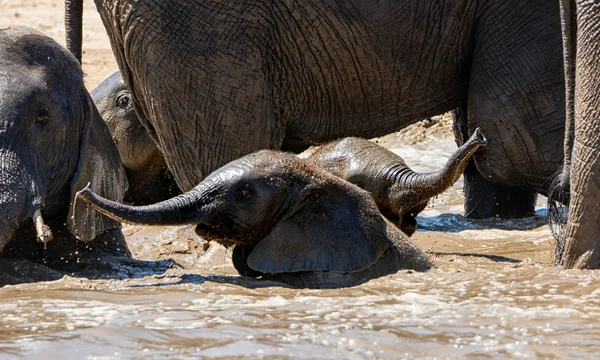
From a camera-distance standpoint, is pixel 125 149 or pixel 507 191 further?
pixel 125 149

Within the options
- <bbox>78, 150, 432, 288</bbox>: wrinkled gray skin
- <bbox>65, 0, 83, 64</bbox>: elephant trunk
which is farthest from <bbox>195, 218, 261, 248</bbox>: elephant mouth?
<bbox>65, 0, 83, 64</bbox>: elephant trunk

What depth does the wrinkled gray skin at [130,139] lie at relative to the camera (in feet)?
34.3

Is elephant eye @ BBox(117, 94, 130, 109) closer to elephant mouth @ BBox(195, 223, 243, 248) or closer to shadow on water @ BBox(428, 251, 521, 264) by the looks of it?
shadow on water @ BBox(428, 251, 521, 264)

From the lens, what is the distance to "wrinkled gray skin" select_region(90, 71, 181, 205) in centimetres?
1045

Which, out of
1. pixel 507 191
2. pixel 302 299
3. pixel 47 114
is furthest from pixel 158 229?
pixel 302 299

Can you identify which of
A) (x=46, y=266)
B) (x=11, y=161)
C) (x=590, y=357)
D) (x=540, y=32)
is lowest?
(x=590, y=357)

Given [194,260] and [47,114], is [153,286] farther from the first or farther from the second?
[194,260]

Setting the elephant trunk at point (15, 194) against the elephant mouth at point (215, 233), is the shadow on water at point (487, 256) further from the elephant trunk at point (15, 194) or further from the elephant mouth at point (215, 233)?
the elephant trunk at point (15, 194)

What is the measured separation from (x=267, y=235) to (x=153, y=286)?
1.72ft

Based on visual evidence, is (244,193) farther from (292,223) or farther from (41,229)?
(41,229)

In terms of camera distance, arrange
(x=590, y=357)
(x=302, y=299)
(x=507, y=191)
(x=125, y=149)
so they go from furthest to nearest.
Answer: (x=125, y=149), (x=507, y=191), (x=302, y=299), (x=590, y=357)

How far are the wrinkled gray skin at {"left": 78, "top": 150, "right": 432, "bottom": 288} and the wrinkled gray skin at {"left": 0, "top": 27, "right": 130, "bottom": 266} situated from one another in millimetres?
706

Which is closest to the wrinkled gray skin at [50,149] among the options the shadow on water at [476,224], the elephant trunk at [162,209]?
the elephant trunk at [162,209]

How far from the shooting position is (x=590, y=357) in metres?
4.64
